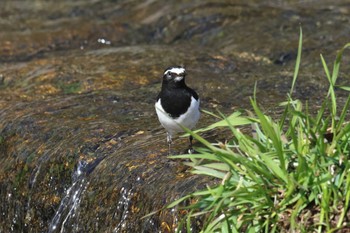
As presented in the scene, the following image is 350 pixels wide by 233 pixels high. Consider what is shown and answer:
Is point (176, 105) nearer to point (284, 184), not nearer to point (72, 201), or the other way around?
point (72, 201)

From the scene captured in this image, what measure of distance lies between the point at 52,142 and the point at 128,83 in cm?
207

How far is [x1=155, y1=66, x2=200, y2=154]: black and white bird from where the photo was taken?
7.00m

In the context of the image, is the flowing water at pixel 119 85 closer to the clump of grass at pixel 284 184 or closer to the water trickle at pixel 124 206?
the water trickle at pixel 124 206

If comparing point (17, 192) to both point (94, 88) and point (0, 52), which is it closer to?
point (94, 88)

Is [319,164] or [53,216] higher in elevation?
[319,164]

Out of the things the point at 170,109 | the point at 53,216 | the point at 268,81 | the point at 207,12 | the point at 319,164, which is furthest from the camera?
the point at 207,12

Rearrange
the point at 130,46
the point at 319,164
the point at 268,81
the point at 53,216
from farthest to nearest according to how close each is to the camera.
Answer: the point at 130,46 → the point at 268,81 → the point at 53,216 → the point at 319,164

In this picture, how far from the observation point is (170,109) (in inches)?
278

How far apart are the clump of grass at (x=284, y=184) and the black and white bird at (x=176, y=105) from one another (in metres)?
1.58

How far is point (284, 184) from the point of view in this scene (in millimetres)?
5207

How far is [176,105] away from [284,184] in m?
1.98

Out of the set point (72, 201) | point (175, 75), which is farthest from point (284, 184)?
point (72, 201)

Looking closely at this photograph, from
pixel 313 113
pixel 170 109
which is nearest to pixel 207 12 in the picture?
pixel 313 113

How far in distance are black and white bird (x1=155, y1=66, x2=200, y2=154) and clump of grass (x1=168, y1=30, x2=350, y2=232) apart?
1.58 meters
